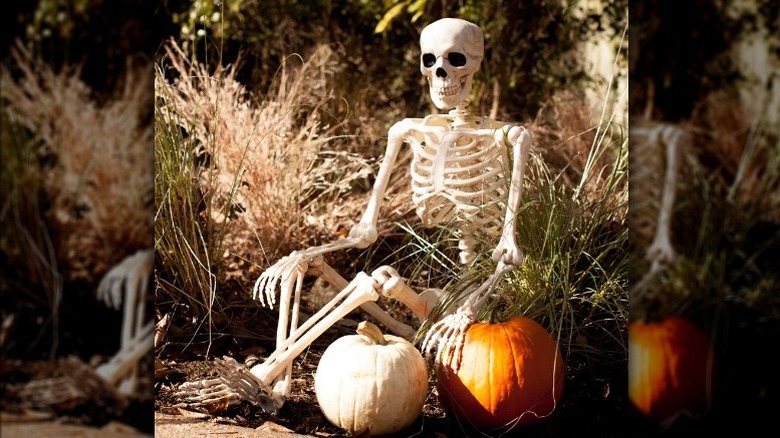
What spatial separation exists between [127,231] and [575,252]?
2.11 metres

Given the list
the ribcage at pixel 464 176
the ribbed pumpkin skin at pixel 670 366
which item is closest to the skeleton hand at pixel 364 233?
the ribcage at pixel 464 176

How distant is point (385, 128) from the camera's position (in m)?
6.16

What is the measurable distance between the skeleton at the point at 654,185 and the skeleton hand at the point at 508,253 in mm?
1395

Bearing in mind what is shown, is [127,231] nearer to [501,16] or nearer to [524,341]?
[524,341]

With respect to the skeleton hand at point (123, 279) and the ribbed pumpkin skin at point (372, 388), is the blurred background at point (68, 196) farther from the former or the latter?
the ribbed pumpkin skin at point (372, 388)

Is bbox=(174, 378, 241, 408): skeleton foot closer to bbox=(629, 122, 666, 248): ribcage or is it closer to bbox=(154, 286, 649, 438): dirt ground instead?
bbox=(154, 286, 649, 438): dirt ground

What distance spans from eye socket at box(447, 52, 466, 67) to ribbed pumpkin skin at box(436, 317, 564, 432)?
1.02 m

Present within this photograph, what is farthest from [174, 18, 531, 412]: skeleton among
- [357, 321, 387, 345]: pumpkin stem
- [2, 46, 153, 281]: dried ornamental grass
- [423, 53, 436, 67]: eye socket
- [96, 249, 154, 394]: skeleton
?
[2, 46, 153, 281]: dried ornamental grass

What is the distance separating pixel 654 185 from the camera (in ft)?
5.69

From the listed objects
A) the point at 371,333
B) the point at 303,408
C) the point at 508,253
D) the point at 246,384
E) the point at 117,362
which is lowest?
the point at 303,408

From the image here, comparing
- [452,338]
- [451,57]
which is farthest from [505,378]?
[451,57]

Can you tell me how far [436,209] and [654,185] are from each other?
1.86 meters

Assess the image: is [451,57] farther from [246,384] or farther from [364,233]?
[246,384]

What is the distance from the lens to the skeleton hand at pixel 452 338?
3.01 metres
